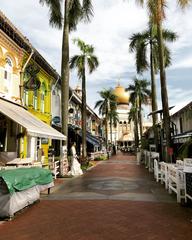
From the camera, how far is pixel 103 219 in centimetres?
691

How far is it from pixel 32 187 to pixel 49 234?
2.73 m

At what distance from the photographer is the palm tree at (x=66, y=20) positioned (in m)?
17.2

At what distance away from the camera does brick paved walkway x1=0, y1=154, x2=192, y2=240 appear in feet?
18.9

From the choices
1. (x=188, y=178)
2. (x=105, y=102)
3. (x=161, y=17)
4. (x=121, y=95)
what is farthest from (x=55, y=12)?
(x=121, y=95)

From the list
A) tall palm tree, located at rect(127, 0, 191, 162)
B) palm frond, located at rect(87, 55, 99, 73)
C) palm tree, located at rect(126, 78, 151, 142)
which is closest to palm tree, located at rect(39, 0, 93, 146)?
tall palm tree, located at rect(127, 0, 191, 162)

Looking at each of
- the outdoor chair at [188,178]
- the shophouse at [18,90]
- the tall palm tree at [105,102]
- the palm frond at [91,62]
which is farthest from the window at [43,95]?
the tall palm tree at [105,102]

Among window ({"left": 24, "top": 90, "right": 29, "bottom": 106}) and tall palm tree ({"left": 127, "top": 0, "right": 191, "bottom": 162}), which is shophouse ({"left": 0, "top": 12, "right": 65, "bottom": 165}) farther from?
tall palm tree ({"left": 127, "top": 0, "right": 191, "bottom": 162})

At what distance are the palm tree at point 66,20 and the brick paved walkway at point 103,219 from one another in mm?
7651

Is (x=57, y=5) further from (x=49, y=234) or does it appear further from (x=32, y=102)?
(x=49, y=234)

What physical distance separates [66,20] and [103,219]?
13773 mm

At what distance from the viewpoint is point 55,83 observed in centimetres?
2283

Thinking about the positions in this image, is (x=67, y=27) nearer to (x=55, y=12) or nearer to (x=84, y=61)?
(x=55, y=12)

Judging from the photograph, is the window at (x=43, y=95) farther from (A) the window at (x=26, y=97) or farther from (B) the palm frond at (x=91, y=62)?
(B) the palm frond at (x=91, y=62)

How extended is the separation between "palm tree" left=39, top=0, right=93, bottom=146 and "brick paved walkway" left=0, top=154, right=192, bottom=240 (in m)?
7.65
